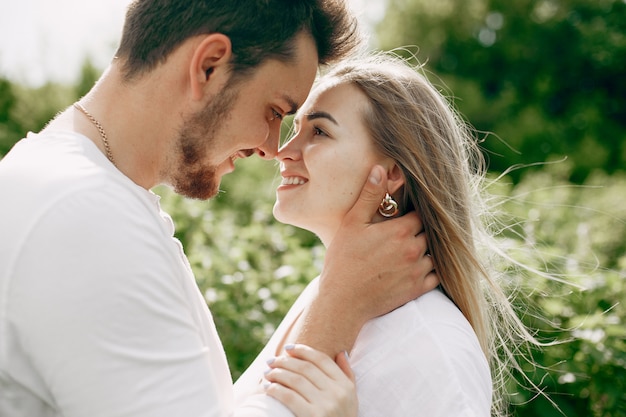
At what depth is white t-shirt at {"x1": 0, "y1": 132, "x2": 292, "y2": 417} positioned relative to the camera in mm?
1591

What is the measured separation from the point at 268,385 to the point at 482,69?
30060mm

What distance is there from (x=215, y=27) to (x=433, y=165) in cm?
105

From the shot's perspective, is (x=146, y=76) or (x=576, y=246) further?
(x=576, y=246)

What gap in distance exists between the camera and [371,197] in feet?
8.79

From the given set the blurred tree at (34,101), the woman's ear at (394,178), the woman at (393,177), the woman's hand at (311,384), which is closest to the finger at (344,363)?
the woman's hand at (311,384)

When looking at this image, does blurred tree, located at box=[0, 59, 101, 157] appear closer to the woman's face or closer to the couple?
the woman's face

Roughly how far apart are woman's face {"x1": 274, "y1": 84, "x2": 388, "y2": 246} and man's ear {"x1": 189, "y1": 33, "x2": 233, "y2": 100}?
2.17ft

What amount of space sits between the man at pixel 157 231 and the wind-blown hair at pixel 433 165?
4.2 inches

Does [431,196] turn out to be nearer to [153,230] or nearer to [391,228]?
[391,228]

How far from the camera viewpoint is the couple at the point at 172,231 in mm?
→ 1609

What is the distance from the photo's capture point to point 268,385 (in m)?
2.13

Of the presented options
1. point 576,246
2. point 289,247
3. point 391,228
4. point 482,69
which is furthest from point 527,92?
point 391,228

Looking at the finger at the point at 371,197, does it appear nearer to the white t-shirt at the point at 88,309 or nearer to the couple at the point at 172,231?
the couple at the point at 172,231

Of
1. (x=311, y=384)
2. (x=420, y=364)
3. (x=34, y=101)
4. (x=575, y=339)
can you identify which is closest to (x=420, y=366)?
(x=420, y=364)
